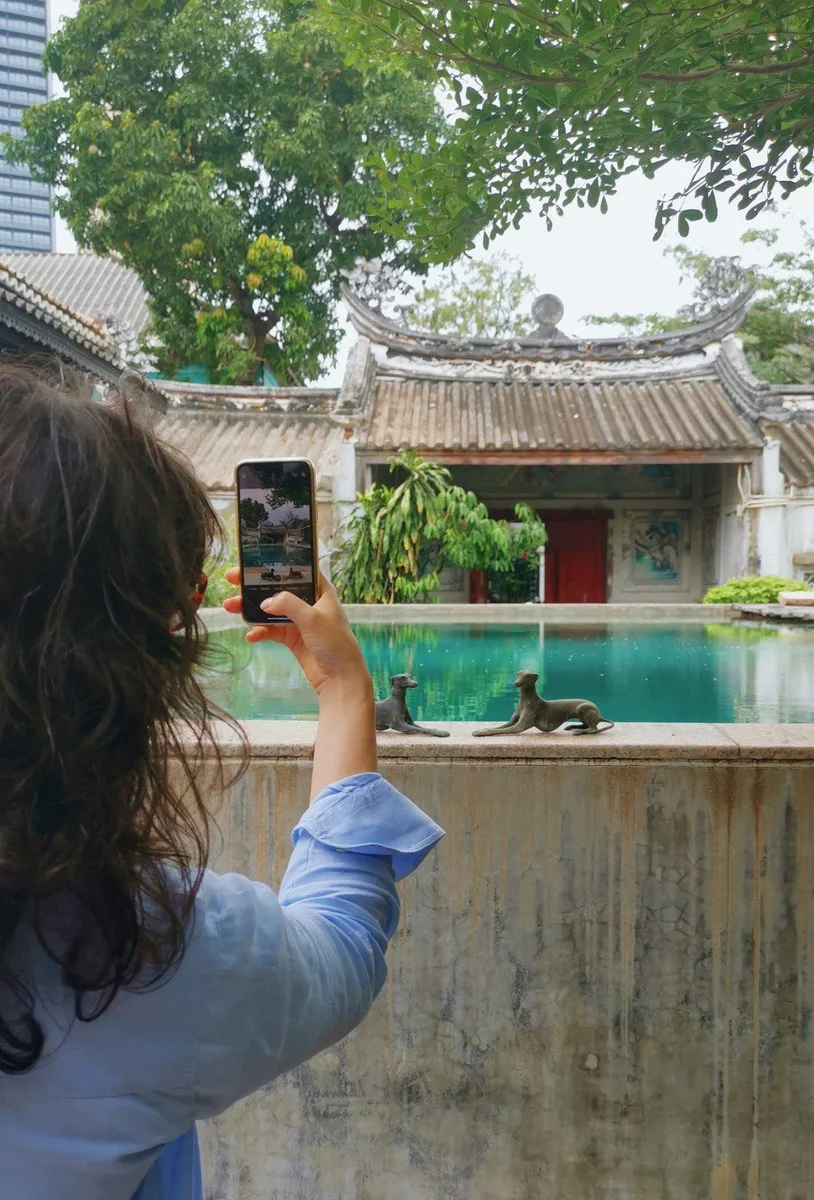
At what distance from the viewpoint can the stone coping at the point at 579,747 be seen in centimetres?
203

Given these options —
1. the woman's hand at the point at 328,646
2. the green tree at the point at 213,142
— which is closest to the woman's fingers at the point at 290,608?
the woman's hand at the point at 328,646

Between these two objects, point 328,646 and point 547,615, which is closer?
point 328,646

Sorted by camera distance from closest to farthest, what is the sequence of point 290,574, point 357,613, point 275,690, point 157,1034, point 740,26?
point 157,1034
point 290,574
point 740,26
point 275,690
point 357,613

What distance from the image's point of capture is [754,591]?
7770 millimetres

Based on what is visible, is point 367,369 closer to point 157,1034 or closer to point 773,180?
point 773,180

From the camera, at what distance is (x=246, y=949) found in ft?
1.96

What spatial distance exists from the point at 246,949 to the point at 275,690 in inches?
128

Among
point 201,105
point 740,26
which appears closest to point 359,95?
point 201,105

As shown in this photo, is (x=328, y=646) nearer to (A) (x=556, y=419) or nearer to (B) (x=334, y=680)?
(B) (x=334, y=680)

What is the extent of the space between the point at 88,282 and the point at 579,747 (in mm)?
22316

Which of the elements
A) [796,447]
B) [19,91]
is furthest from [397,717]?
[19,91]

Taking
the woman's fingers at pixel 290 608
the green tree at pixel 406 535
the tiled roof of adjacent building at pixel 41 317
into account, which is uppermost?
the tiled roof of adjacent building at pixel 41 317

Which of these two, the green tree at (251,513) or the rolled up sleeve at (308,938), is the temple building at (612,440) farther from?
the rolled up sleeve at (308,938)

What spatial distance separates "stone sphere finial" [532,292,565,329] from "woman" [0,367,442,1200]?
11594mm
